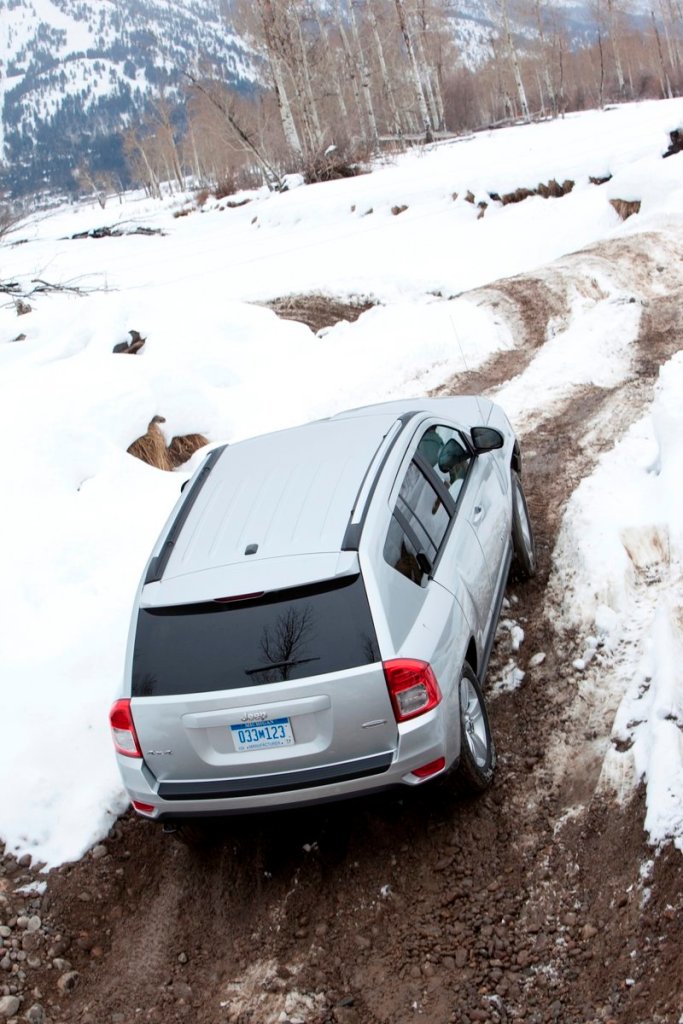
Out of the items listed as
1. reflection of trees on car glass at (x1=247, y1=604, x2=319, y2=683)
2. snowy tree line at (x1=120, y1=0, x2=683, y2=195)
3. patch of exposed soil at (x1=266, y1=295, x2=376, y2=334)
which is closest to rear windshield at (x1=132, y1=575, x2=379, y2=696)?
reflection of trees on car glass at (x1=247, y1=604, x2=319, y2=683)

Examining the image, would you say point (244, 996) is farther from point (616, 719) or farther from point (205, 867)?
point (616, 719)

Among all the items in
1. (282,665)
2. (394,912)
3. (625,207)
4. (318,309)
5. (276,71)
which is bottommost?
(394,912)

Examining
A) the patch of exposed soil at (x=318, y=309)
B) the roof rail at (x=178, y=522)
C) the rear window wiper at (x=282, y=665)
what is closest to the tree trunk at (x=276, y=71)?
the patch of exposed soil at (x=318, y=309)

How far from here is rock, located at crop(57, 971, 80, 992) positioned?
426cm

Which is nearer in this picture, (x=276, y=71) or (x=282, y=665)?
(x=282, y=665)

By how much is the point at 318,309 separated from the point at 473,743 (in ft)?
46.0

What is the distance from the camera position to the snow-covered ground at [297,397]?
5.56 metres

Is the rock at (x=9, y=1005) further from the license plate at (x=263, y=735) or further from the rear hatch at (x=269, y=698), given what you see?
the license plate at (x=263, y=735)

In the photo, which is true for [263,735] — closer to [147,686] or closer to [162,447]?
[147,686]

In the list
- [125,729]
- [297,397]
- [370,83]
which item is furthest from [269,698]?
[370,83]

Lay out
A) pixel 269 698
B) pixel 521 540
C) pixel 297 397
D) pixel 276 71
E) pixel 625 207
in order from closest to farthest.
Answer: pixel 269 698, pixel 521 540, pixel 297 397, pixel 625 207, pixel 276 71

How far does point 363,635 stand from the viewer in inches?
155

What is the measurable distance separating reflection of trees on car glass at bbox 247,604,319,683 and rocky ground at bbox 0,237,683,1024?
0.70 m

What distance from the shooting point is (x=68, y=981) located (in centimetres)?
429
